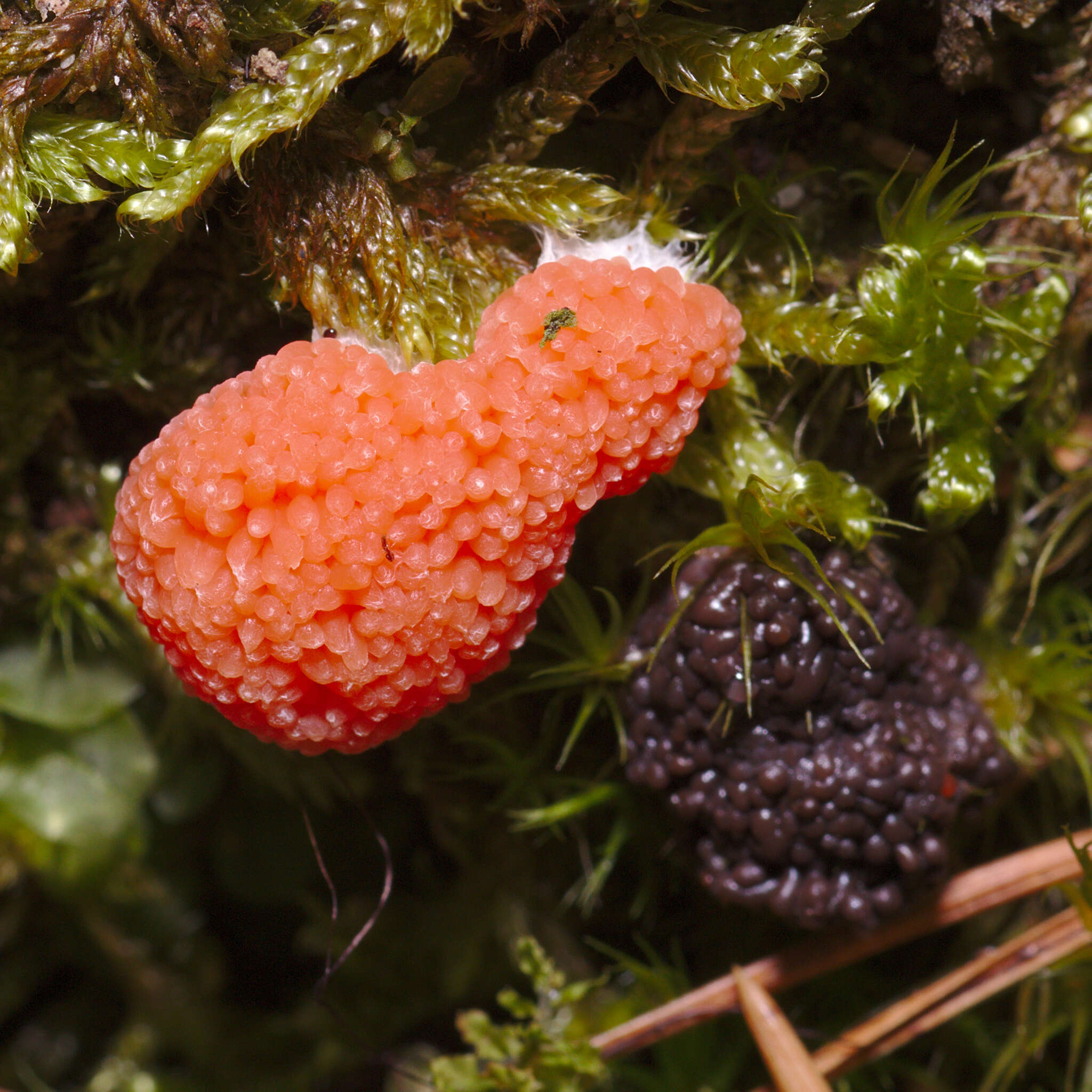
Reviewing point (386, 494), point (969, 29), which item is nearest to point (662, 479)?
point (386, 494)

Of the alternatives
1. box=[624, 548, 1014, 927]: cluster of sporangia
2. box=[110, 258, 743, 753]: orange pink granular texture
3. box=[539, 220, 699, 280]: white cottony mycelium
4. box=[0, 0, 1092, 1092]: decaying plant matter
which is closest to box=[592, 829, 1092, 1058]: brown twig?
box=[0, 0, 1092, 1092]: decaying plant matter

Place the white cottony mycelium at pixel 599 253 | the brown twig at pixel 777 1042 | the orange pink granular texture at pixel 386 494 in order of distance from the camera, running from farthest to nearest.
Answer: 1. the brown twig at pixel 777 1042
2. the white cottony mycelium at pixel 599 253
3. the orange pink granular texture at pixel 386 494

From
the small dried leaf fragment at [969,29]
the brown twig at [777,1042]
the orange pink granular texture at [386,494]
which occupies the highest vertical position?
the small dried leaf fragment at [969,29]

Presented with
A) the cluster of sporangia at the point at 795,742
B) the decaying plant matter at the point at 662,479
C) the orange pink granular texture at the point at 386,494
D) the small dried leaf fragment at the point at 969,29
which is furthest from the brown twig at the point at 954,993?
the small dried leaf fragment at the point at 969,29

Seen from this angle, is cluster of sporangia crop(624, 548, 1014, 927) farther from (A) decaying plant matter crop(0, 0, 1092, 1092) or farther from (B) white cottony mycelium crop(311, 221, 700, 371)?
(B) white cottony mycelium crop(311, 221, 700, 371)

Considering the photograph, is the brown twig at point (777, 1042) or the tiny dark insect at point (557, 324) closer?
the tiny dark insect at point (557, 324)

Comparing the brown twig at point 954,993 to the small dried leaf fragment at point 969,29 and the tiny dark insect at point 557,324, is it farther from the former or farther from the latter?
the small dried leaf fragment at point 969,29

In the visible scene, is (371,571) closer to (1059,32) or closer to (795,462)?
(795,462)

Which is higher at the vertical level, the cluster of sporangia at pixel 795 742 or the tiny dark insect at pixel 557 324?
the tiny dark insect at pixel 557 324
